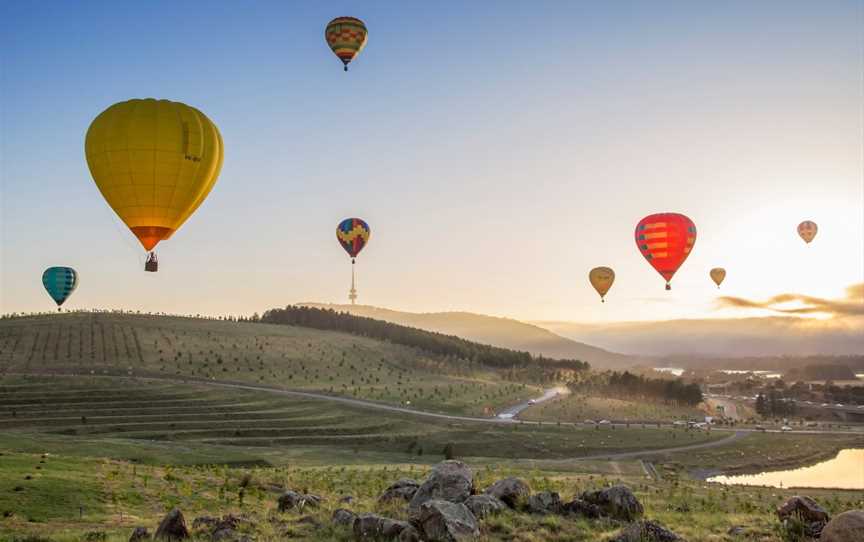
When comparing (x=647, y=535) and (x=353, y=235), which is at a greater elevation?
(x=353, y=235)

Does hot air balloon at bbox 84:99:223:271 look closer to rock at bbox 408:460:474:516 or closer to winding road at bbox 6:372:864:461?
rock at bbox 408:460:474:516

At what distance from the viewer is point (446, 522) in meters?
18.9

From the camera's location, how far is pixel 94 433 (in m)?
66.6

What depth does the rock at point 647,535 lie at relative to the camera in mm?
18953

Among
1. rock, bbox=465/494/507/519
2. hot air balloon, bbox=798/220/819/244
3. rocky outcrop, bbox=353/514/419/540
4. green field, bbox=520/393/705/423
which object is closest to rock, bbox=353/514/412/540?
rocky outcrop, bbox=353/514/419/540

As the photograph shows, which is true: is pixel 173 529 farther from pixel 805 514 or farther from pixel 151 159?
pixel 151 159

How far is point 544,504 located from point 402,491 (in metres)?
5.32

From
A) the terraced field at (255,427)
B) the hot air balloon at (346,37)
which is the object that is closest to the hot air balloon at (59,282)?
the terraced field at (255,427)

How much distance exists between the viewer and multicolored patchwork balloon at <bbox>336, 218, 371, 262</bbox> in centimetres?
8694

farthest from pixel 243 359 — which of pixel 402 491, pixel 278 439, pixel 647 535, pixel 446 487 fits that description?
pixel 647 535

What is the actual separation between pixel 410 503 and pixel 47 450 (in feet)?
124

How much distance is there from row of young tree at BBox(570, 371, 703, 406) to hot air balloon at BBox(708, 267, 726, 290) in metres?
38.4

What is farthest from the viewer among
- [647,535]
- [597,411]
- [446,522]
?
[597,411]

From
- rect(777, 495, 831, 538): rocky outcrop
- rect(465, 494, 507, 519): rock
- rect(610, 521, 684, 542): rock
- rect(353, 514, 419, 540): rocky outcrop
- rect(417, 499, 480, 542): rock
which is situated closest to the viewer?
rect(417, 499, 480, 542): rock
